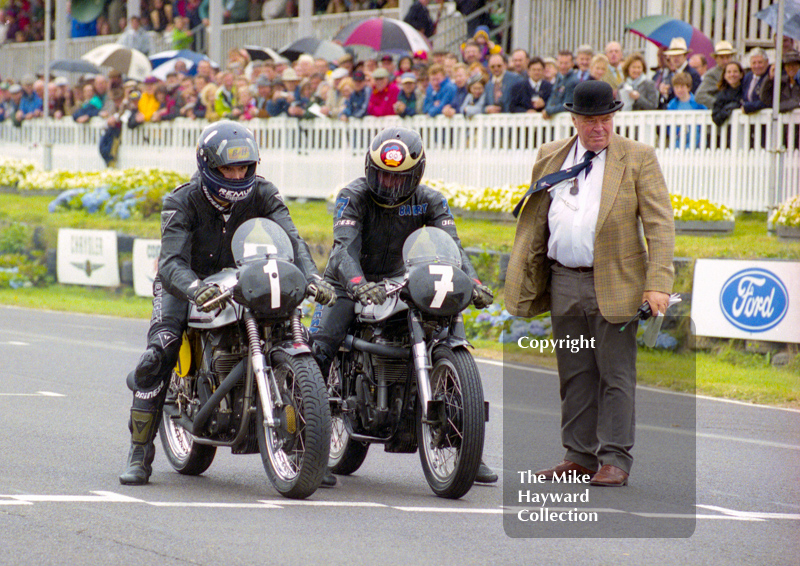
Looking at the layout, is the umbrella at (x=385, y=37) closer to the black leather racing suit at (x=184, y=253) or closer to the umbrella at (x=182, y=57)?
the umbrella at (x=182, y=57)

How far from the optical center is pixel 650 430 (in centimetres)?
737

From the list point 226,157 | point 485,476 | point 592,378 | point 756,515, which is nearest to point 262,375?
point 226,157

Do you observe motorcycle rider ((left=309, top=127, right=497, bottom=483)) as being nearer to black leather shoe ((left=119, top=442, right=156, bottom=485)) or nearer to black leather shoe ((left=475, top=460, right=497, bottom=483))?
black leather shoe ((left=475, top=460, right=497, bottom=483))

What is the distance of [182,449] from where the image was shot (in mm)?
7383

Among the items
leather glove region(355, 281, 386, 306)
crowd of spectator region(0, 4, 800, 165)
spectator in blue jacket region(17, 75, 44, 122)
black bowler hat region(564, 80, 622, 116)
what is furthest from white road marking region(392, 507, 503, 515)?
spectator in blue jacket region(17, 75, 44, 122)

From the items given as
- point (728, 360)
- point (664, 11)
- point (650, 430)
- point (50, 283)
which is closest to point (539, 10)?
point (664, 11)

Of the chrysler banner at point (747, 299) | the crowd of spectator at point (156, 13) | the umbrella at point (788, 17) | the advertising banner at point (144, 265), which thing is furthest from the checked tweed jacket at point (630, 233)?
the crowd of spectator at point (156, 13)

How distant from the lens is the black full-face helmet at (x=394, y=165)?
696 centimetres

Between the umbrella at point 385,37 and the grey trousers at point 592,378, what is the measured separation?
15.9m

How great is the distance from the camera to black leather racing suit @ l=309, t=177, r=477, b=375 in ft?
23.4

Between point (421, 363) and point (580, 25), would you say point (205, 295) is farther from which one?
point (580, 25)

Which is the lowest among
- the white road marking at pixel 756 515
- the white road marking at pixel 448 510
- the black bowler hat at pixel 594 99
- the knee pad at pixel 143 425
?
the white road marking at pixel 756 515

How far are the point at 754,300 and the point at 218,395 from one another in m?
7.03

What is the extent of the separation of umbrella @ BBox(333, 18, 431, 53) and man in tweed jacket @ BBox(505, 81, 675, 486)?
621 inches
